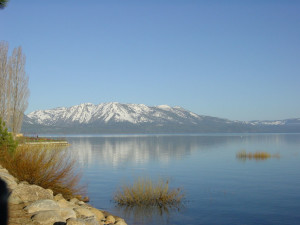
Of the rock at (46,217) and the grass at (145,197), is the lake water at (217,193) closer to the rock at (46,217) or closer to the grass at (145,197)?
the grass at (145,197)

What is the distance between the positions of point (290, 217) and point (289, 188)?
27.4 feet

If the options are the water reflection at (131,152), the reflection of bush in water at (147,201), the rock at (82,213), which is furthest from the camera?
the water reflection at (131,152)

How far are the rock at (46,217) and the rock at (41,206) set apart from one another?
488 millimetres

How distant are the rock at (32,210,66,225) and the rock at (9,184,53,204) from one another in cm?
163

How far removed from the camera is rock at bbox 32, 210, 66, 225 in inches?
360

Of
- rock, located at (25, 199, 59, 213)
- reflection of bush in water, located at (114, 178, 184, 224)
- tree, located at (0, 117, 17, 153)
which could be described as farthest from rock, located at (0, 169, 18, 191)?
reflection of bush in water, located at (114, 178, 184, 224)

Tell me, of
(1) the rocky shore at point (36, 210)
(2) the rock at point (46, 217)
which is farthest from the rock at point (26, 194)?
(2) the rock at point (46, 217)

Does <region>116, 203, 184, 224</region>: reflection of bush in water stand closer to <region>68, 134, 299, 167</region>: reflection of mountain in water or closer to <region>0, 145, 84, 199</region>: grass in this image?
<region>0, 145, 84, 199</region>: grass

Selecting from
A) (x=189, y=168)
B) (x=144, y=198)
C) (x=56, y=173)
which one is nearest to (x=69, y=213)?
(x=56, y=173)

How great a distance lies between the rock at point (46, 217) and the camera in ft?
30.0

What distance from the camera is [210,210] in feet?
59.6

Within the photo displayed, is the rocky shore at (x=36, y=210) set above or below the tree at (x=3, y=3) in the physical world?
below

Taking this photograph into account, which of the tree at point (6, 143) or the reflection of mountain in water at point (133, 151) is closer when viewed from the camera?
the tree at point (6, 143)

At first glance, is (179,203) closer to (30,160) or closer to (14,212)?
(30,160)
